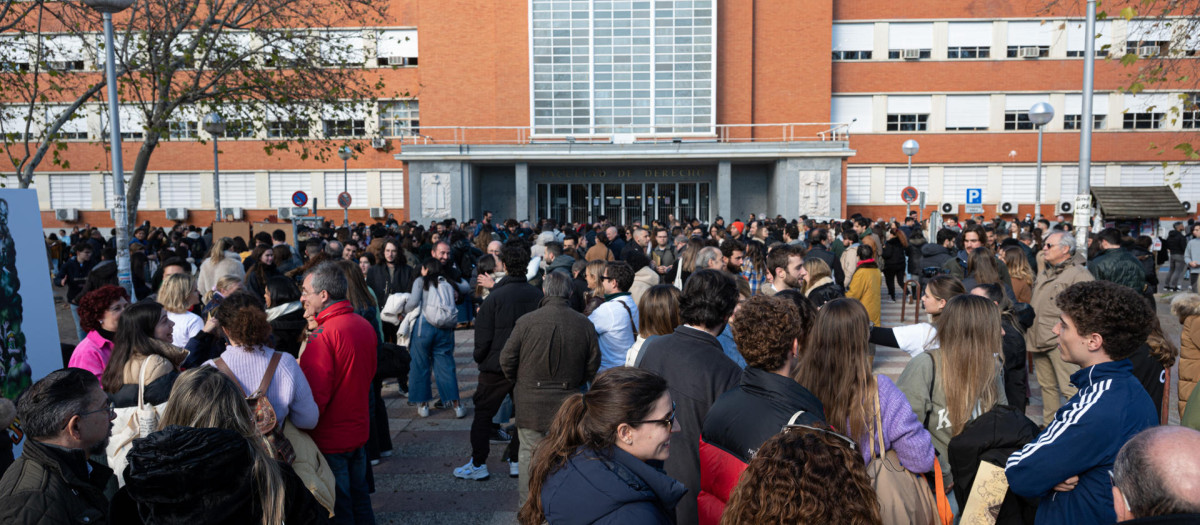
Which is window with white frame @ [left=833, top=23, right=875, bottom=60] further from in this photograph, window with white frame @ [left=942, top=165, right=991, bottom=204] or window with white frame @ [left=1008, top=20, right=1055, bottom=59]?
window with white frame @ [left=942, top=165, right=991, bottom=204]

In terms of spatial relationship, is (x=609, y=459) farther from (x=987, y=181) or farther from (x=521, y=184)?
(x=987, y=181)

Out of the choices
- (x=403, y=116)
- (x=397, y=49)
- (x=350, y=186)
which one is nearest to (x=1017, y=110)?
(x=403, y=116)

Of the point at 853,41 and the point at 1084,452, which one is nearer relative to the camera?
the point at 1084,452

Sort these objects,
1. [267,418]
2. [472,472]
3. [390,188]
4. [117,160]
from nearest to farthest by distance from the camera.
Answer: [267,418]
[472,472]
[117,160]
[390,188]

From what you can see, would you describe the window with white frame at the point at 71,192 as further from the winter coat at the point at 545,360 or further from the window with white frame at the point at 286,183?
the winter coat at the point at 545,360

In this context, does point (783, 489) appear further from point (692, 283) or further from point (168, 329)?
point (168, 329)

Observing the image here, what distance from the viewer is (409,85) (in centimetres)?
3425

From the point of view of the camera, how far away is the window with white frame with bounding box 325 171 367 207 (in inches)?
1358

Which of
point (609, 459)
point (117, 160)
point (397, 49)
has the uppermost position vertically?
point (397, 49)

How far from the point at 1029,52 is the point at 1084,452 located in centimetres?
3688

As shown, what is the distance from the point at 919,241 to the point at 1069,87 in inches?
1004

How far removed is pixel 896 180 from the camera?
33.7m

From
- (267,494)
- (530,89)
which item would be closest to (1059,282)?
(267,494)

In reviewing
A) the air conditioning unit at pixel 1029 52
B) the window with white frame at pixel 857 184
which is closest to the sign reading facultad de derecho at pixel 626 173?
the window with white frame at pixel 857 184
